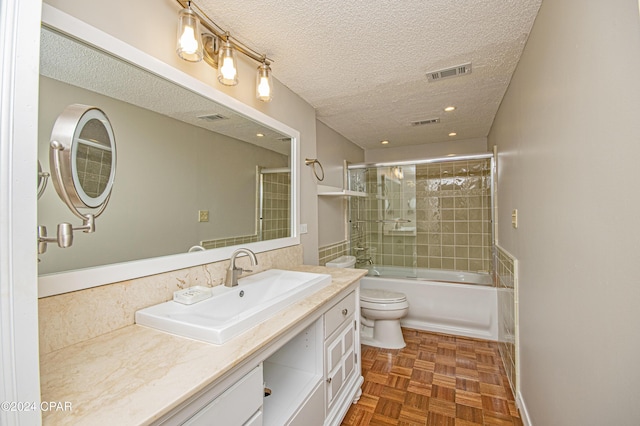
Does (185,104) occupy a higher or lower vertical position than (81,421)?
higher

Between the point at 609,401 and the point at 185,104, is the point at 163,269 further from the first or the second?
the point at 609,401

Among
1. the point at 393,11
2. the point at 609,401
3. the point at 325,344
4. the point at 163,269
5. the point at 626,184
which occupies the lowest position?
the point at 325,344

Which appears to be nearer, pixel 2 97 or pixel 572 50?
pixel 2 97

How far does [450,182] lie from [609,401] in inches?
133

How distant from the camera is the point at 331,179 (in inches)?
122

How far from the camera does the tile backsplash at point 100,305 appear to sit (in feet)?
2.77

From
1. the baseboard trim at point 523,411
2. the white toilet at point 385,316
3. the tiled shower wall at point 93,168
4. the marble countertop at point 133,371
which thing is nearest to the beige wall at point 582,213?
the baseboard trim at point 523,411

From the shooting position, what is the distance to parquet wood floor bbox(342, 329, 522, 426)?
5.62 ft

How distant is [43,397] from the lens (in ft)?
2.08

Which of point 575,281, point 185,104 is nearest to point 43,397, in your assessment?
point 185,104

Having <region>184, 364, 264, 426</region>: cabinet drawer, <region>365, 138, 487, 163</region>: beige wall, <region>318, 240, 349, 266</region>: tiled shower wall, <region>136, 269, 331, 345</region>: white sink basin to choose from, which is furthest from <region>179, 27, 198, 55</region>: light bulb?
<region>365, 138, 487, 163</region>: beige wall

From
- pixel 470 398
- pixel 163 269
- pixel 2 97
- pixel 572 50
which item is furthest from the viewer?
pixel 470 398

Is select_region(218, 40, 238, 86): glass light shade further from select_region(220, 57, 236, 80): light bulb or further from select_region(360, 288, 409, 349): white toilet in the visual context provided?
select_region(360, 288, 409, 349): white toilet

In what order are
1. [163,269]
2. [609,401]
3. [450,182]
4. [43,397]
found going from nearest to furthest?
[43,397]
[609,401]
[163,269]
[450,182]
